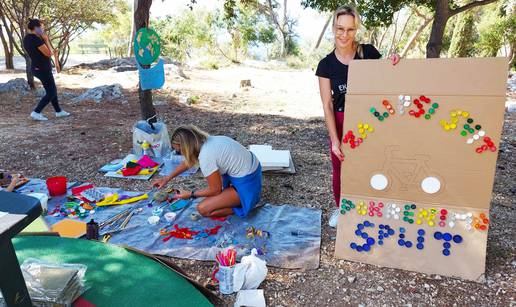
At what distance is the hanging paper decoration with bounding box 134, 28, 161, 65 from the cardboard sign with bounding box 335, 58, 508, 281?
9.19 ft

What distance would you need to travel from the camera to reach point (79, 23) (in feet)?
47.8

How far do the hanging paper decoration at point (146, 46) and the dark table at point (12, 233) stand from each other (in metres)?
3.03

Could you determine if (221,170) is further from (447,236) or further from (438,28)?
(438,28)

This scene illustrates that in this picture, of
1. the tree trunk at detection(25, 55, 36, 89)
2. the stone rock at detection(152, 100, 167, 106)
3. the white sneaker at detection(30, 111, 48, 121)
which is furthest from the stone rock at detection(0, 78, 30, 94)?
the stone rock at detection(152, 100, 167, 106)

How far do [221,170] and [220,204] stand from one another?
0.26m

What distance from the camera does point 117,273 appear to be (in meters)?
1.99

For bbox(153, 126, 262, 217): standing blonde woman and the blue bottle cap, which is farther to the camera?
bbox(153, 126, 262, 217): standing blonde woman

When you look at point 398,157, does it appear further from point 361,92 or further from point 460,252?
point 460,252

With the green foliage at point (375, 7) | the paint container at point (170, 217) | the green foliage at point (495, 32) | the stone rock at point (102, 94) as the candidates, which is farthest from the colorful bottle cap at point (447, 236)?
the green foliage at point (495, 32)

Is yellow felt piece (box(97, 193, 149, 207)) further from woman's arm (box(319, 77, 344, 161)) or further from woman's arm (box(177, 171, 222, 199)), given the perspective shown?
woman's arm (box(319, 77, 344, 161))

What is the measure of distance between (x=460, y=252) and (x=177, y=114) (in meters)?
5.04

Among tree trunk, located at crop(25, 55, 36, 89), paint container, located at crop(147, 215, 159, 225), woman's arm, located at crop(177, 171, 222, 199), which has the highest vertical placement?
tree trunk, located at crop(25, 55, 36, 89)

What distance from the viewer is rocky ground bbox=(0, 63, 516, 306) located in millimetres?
2051

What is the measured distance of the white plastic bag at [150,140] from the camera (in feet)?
13.1
